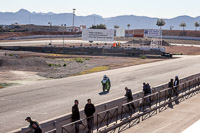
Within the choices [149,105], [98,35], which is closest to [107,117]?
[149,105]

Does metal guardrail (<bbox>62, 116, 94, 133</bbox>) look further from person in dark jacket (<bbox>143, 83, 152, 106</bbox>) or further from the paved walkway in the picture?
person in dark jacket (<bbox>143, 83, 152, 106</bbox>)

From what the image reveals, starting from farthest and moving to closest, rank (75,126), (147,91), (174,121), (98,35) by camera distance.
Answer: (98,35) → (147,91) → (174,121) → (75,126)

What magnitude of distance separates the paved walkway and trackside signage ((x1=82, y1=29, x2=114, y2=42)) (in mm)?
55147

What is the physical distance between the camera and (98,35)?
7800 cm

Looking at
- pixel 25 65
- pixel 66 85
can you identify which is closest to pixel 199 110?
pixel 66 85

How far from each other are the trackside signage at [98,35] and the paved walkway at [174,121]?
55.1m

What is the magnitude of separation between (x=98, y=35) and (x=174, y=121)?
60.1 m

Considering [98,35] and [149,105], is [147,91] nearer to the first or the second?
[149,105]

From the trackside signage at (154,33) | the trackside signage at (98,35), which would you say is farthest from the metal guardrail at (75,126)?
the trackside signage at (98,35)

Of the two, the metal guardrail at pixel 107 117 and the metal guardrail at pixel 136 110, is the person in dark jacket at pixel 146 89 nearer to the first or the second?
the metal guardrail at pixel 136 110

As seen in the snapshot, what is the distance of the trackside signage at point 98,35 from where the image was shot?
7762 centimetres

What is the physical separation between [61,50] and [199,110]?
54.0 metres

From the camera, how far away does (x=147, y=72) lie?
43.8m

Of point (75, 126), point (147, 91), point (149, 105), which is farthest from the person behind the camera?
point (147, 91)
